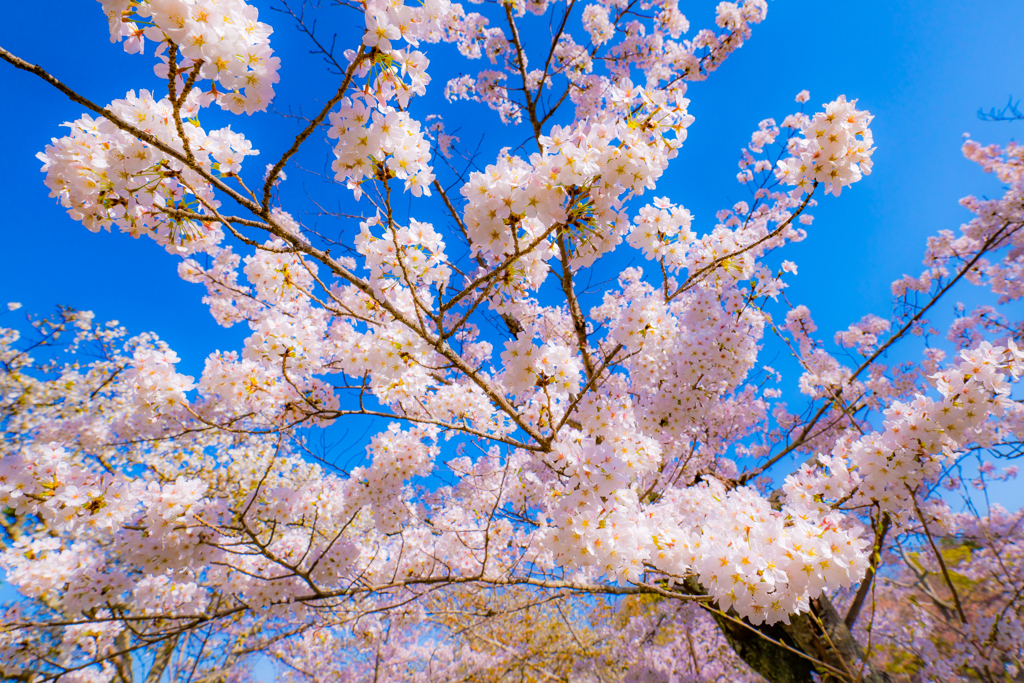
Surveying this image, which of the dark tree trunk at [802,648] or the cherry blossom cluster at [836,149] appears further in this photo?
the dark tree trunk at [802,648]

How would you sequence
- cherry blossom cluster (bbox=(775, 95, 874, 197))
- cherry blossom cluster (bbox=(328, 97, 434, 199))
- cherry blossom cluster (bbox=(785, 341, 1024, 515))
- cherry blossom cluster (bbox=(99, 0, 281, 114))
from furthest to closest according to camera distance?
cherry blossom cluster (bbox=(785, 341, 1024, 515)), cherry blossom cluster (bbox=(775, 95, 874, 197)), cherry blossom cluster (bbox=(328, 97, 434, 199)), cherry blossom cluster (bbox=(99, 0, 281, 114))

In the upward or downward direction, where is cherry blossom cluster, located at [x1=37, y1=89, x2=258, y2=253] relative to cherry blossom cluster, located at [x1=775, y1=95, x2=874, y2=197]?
A: downward

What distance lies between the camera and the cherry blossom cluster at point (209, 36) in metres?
1.16

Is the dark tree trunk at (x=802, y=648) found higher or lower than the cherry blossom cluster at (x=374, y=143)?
lower

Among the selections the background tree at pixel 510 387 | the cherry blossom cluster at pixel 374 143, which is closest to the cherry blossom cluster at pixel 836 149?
the background tree at pixel 510 387

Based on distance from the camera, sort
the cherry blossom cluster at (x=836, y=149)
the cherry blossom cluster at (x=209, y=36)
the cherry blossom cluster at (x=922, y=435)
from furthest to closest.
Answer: the cherry blossom cluster at (x=922, y=435) < the cherry blossom cluster at (x=836, y=149) < the cherry blossom cluster at (x=209, y=36)

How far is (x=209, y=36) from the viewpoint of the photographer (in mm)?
1191

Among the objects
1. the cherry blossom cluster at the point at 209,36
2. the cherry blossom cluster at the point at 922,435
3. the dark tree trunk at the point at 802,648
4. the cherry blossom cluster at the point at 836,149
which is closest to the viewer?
the cherry blossom cluster at the point at 209,36

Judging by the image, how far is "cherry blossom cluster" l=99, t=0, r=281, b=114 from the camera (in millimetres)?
1158

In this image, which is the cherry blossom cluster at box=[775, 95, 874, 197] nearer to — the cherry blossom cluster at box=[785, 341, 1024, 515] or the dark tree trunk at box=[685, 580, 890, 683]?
the cherry blossom cluster at box=[785, 341, 1024, 515]

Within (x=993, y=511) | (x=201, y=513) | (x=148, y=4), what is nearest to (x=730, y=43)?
(x=148, y=4)

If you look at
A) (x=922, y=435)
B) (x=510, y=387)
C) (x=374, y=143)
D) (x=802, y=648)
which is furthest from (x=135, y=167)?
(x=802, y=648)

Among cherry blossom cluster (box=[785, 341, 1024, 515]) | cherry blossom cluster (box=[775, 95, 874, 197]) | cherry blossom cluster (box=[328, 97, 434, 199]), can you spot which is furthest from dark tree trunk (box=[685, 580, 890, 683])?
cherry blossom cluster (box=[328, 97, 434, 199])

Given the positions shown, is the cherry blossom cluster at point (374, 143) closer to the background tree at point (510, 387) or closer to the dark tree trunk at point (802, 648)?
the background tree at point (510, 387)
